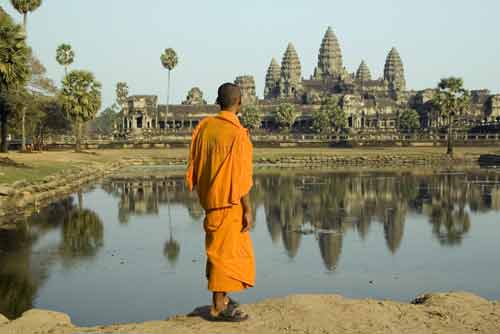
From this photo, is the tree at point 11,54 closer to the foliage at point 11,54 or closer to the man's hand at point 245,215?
the foliage at point 11,54

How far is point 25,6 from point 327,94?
A: 387 feet

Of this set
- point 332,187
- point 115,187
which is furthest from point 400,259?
point 115,187

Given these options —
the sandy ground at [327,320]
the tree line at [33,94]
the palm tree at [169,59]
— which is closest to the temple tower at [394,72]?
the palm tree at [169,59]

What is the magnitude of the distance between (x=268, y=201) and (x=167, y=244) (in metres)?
9.96

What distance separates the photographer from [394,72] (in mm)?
185250

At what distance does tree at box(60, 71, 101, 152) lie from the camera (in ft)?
200

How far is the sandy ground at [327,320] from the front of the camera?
286 inches

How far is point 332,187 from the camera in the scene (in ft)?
105

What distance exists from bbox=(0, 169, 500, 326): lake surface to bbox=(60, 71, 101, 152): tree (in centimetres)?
3582

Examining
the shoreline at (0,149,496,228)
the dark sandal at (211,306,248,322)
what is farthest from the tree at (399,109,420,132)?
the dark sandal at (211,306,248,322)

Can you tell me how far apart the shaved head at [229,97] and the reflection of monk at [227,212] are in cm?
29

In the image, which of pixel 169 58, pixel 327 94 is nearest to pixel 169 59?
pixel 169 58

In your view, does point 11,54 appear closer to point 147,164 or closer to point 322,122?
point 147,164

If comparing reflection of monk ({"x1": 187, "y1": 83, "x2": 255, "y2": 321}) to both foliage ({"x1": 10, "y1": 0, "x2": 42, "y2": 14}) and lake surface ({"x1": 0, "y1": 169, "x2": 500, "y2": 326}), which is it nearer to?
lake surface ({"x1": 0, "y1": 169, "x2": 500, "y2": 326})
